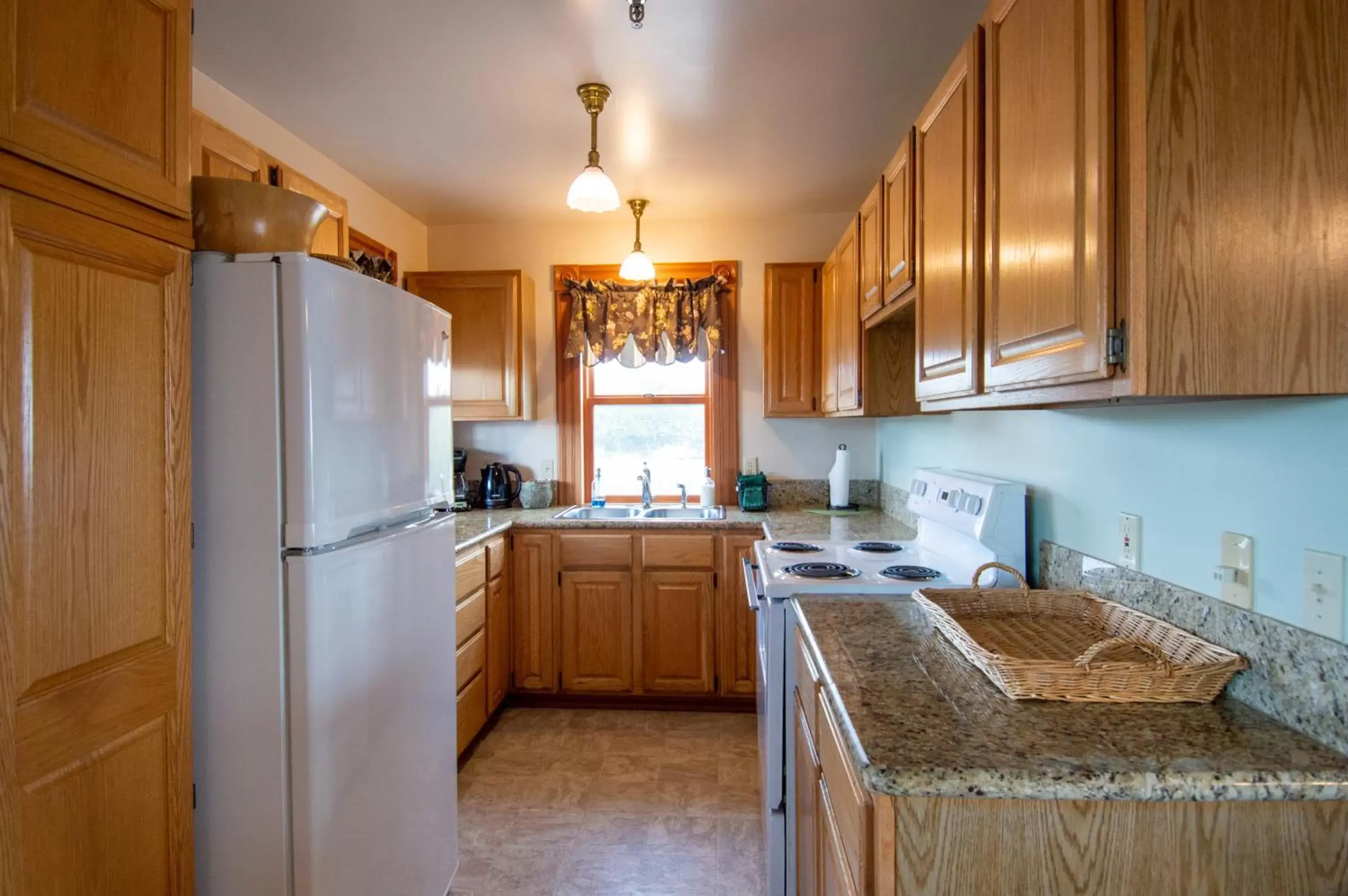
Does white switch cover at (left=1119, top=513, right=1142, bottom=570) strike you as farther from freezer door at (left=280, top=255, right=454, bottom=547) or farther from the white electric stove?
freezer door at (left=280, top=255, right=454, bottom=547)

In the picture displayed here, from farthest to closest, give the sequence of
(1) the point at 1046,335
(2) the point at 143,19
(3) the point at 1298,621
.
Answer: (2) the point at 143,19
(1) the point at 1046,335
(3) the point at 1298,621

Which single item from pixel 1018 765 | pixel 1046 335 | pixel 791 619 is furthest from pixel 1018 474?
pixel 1018 765

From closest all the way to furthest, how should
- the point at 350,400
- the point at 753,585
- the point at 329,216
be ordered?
the point at 350,400 → the point at 329,216 → the point at 753,585

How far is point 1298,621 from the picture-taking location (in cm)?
89

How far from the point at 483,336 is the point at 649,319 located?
86 cm

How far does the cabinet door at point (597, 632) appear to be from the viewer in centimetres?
Result: 315

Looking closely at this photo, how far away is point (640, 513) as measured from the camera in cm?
348

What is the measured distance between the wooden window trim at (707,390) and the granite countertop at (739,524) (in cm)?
20

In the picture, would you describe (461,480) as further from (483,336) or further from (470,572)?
(470,572)

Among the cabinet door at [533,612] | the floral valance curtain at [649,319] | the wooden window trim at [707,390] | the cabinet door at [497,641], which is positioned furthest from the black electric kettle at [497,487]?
the floral valance curtain at [649,319]

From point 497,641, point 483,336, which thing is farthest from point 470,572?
point 483,336

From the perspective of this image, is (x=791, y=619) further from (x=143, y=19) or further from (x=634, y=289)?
(x=634, y=289)

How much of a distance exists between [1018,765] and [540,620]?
8.70 feet

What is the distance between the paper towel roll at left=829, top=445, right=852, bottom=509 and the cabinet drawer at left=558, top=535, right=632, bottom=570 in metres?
1.06
